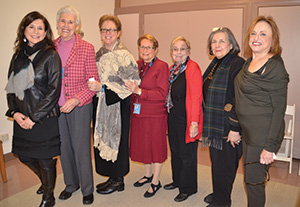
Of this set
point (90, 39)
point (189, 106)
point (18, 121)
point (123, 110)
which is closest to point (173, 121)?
point (189, 106)

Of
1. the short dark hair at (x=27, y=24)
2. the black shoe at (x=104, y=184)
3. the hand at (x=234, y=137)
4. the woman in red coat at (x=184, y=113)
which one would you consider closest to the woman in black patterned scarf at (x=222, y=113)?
the hand at (x=234, y=137)

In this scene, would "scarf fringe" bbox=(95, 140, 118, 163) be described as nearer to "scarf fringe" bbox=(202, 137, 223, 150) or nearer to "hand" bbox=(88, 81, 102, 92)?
"hand" bbox=(88, 81, 102, 92)

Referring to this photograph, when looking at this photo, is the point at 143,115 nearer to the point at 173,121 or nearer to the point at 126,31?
the point at 173,121

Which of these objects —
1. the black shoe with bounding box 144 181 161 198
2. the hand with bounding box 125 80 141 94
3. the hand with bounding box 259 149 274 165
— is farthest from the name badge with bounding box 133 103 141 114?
the hand with bounding box 259 149 274 165

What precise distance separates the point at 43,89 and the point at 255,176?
1.75m

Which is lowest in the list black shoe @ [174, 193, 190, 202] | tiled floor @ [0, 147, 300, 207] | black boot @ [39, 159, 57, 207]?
tiled floor @ [0, 147, 300, 207]

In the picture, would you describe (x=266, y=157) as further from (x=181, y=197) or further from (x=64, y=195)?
(x=64, y=195)

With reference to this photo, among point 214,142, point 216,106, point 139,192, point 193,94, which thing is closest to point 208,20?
point 193,94

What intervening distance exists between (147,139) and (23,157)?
1.11 m

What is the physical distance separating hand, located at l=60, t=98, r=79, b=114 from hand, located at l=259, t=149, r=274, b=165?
153cm

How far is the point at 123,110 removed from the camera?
259 centimetres

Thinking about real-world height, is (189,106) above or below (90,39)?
below

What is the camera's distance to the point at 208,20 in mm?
4488

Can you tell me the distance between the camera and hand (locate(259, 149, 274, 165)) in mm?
1779
